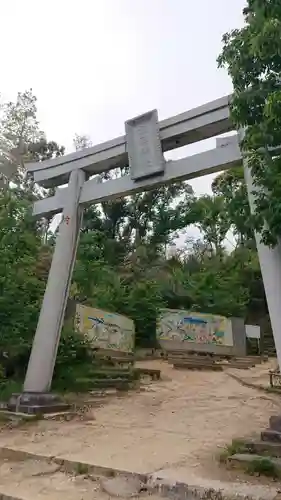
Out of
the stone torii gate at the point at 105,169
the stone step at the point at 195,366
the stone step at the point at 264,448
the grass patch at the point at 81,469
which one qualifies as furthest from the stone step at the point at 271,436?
the stone step at the point at 195,366

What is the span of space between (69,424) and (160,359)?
8.18m

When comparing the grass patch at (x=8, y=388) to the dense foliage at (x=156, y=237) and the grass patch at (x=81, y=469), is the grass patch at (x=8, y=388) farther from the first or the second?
the grass patch at (x=81, y=469)

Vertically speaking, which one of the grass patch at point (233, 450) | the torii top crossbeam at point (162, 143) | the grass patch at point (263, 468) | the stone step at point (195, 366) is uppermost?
the torii top crossbeam at point (162, 143)

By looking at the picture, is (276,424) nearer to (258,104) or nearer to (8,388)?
(258,104)

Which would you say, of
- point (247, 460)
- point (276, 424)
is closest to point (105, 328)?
point (276, 424)

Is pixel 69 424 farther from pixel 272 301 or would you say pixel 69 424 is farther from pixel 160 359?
pixel 160 359

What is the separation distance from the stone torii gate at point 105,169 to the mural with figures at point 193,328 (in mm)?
8227

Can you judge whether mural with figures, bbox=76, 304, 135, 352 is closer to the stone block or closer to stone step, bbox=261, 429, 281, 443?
stone step, bbox=261, 429, 281, 443

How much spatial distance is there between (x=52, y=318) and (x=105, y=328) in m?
3.83

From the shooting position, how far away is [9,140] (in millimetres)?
26484

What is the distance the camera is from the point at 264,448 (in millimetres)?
4496

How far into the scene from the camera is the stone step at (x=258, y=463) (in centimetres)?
405

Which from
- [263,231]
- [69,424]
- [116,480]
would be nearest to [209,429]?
[69,424]

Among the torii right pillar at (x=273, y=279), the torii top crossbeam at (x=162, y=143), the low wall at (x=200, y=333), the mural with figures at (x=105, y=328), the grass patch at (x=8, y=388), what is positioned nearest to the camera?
the torii right pillar at (x=273, y=279)
